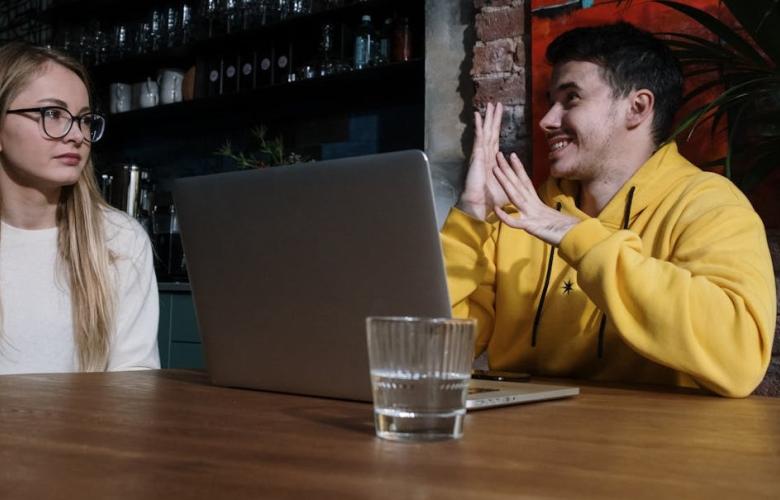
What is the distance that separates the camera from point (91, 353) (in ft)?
5.79

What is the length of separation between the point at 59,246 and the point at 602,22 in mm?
1602

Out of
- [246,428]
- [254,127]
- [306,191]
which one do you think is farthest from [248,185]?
[254,127]

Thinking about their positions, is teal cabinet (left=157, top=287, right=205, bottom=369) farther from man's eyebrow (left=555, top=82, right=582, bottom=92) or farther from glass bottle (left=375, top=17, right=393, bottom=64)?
man's eyebrow (left=555, top=82, right=582, bottom=92)

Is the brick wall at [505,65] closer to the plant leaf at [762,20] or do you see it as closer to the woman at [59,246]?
the plant leaf at [762,20]

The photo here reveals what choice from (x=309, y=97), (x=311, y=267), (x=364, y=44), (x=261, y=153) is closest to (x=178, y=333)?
(x=261, y=153)

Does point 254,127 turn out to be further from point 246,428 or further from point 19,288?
point 246,428

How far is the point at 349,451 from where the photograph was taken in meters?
0.64

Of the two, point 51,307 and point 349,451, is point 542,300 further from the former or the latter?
point 349,451

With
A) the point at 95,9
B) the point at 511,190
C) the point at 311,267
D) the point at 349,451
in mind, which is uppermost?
the point at 95,9

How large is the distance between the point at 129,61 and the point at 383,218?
12.4 feet

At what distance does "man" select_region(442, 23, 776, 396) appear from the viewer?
1322 millimetres

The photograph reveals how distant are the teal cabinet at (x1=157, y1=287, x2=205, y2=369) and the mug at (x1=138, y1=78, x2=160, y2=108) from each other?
1.09 metres

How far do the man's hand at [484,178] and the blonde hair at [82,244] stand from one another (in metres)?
0.78

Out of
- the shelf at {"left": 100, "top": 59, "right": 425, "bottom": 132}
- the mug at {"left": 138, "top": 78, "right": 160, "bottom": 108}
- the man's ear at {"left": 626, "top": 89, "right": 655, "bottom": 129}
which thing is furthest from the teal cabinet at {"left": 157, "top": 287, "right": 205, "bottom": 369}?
the man's ear at {"left": 626, "top": 89, "right": 655, "bottom": 129}
